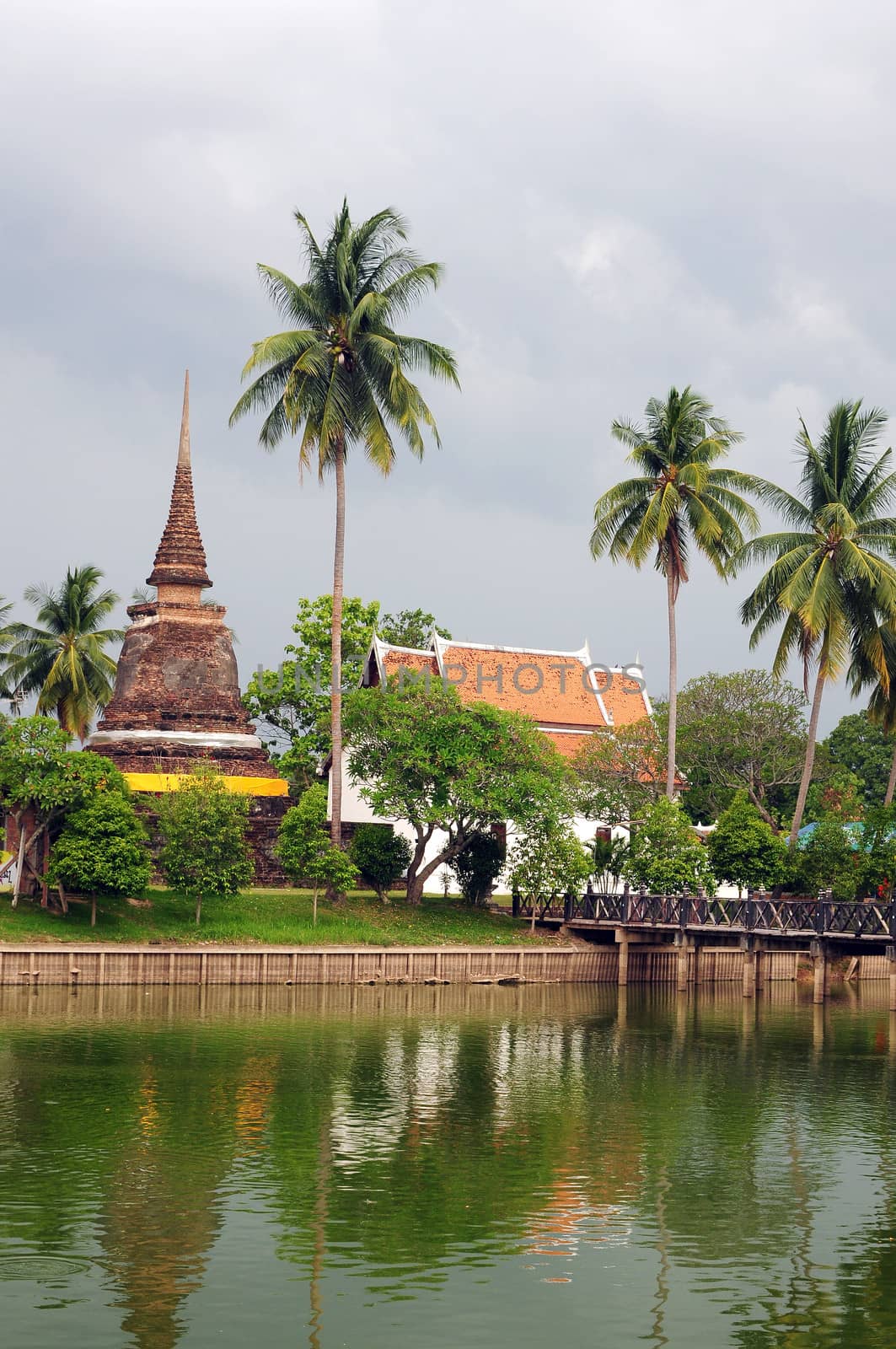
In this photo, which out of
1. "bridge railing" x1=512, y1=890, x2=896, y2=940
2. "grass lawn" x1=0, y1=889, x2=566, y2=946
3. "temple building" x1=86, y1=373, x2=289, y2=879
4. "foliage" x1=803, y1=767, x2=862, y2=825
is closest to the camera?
"bridge railing" x1=512, y1=890, x2=896, y2=940

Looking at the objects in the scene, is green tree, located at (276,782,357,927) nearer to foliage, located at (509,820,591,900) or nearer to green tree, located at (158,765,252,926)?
green tree, located at (158,765,252,926)

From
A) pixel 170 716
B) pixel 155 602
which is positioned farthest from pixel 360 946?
pixel 155 602

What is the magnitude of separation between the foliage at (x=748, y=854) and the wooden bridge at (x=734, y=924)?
0.84m

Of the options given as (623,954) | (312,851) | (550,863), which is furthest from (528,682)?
(312,851)

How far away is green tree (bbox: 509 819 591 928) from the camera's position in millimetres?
53188

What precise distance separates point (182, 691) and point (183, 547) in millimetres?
6579

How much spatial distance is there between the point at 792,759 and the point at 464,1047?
1375 inches

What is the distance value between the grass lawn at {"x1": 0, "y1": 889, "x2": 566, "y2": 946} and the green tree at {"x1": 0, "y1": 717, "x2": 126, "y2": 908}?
1572 mm

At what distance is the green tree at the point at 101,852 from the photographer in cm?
4741

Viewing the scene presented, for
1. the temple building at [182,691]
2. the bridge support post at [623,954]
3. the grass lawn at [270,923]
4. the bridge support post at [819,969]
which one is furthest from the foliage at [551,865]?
the temple building at [182,691]

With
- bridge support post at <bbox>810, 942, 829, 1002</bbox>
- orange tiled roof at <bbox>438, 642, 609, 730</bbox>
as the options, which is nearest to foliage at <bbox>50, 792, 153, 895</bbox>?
bridge support post at <bbox>810, 942, 829, 1002</bbox>

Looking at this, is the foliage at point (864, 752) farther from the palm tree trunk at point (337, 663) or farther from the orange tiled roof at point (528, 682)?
the palm tree trunk at point (337, 663)

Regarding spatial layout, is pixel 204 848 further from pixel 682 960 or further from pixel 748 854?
pixel 748 854

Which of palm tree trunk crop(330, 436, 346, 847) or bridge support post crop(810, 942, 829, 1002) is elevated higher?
palm tree trunk crop(330, 436, 346, 847)
